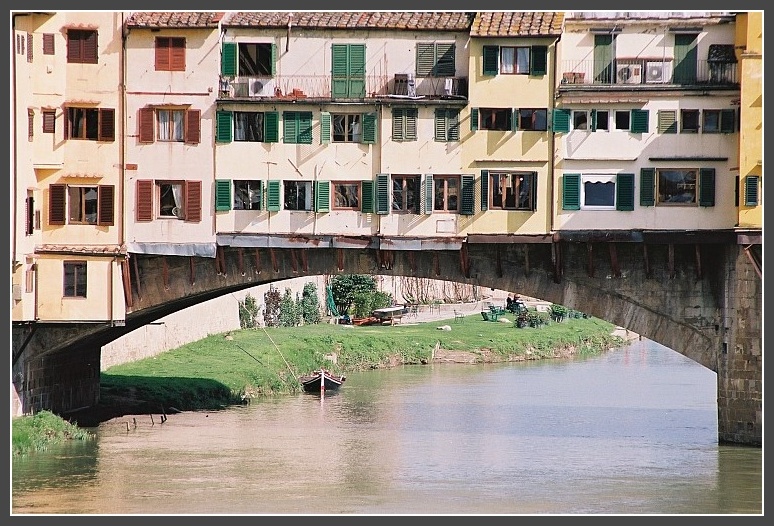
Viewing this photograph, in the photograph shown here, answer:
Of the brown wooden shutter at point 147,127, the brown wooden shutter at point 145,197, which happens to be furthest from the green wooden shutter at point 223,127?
the brown wooden shutter at point 145,197

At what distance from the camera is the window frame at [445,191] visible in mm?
37094

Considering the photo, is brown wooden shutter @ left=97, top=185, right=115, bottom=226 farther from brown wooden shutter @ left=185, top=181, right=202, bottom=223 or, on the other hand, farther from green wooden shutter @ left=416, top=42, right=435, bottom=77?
green wooden shutter @ left=416, top=42, right=435, bottom=77

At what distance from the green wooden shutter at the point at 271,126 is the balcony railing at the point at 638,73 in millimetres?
6681

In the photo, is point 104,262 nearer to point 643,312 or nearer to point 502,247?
point 502,247

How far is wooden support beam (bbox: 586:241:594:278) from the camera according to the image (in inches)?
1455

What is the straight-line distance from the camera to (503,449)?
37.6m

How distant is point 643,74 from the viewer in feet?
A: 121

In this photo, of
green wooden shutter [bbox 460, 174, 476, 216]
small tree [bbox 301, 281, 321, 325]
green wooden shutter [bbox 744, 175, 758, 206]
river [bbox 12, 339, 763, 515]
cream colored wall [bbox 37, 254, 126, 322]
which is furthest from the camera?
small tree [bbox 301, 281, 321, 325]

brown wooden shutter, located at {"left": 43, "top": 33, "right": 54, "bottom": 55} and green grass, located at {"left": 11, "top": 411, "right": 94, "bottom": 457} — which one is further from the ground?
brown wooden shutter, located at {"left": 43, "top": 33, "right": 54, "bottom": 55}

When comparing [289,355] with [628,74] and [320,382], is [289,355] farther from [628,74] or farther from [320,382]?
[628,74]

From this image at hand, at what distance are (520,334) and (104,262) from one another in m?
31.7

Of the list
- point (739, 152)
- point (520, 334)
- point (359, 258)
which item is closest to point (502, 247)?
point (359, 258)

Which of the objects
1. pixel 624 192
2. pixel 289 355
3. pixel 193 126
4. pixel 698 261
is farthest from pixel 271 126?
pixel 289 355

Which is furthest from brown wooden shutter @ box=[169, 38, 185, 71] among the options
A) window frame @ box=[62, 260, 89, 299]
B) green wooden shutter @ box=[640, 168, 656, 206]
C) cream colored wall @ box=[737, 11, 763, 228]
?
cream colored wall @ box=[737, 11, 763, 228]
